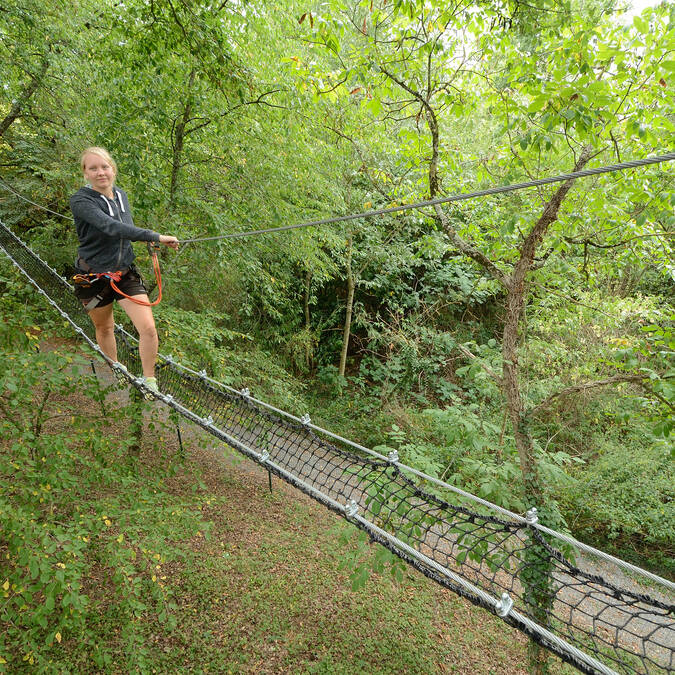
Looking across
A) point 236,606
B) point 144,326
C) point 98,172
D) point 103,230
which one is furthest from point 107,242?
point 236,606

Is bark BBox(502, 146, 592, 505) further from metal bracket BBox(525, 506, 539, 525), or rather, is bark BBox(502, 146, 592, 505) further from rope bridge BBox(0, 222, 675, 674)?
metal bracket BBox(525, 506, 539, 525)

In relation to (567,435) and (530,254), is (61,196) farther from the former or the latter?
(567,435)

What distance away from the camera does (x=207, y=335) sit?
11.4 feet

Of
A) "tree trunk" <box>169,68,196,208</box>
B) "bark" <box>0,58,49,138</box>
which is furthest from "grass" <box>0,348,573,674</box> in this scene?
"bark" <box>0,58,49,138</box>

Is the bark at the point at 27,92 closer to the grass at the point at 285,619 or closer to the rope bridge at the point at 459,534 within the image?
the rope bridge at the point at 459,534

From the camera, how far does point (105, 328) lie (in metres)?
2.56

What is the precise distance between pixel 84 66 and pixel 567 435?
6964 mm

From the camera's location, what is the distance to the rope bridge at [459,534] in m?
1.20

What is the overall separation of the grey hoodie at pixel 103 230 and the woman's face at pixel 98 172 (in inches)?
1.7

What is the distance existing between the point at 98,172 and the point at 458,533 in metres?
2.75

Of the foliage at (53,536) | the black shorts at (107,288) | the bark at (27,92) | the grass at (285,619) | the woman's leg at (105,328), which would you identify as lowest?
the grass at (285,619)

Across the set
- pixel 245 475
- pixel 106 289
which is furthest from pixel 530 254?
pixel 245 475

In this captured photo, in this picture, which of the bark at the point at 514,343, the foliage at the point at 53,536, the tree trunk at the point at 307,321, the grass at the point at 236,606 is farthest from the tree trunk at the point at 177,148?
the tree trunk at the point at 307,321

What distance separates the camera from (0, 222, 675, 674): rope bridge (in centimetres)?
120
